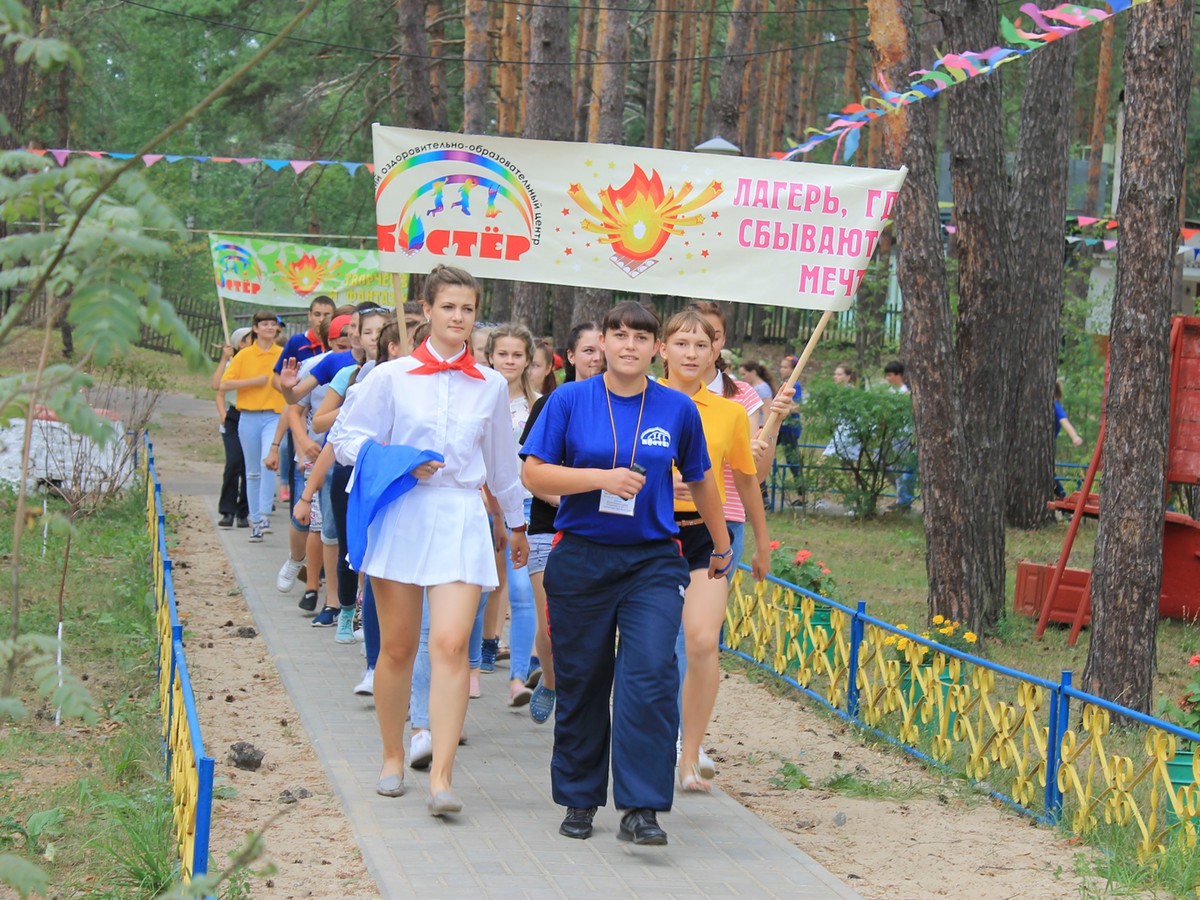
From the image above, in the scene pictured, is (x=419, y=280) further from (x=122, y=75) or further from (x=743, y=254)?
(x=122, y=75)

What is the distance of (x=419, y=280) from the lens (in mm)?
19359

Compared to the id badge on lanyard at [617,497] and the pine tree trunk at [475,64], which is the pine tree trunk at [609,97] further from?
the id badge on lanyard at [617,497]

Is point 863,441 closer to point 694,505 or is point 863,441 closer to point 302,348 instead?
point 302,348

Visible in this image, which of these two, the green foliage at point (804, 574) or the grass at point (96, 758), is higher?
the green foliage at point (804, 574)

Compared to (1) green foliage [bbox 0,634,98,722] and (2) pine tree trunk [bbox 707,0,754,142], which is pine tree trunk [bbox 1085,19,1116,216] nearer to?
(2) pine tree trunk [bbox 707,0,754,142]

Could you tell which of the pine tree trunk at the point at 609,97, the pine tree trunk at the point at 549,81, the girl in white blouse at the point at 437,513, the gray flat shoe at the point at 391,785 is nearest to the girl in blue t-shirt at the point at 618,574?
the girl in white blouse at the point at 437,513

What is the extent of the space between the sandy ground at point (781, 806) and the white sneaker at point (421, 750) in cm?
36

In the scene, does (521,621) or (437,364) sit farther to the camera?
(521,621)

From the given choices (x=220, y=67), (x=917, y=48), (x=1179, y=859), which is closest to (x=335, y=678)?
(x=1179, y=859)

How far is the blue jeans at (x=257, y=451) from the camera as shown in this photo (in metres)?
11.9

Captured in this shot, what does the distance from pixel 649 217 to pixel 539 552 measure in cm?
177

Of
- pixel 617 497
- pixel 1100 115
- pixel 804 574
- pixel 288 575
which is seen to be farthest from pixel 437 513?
pixel 1100 115

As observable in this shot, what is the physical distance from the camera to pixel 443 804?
210 inches

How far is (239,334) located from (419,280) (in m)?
6.44
